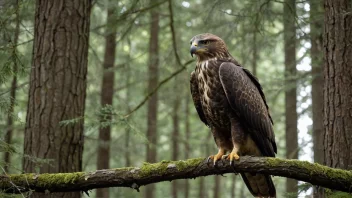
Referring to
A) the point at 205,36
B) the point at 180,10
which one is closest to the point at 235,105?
the point at 205,36

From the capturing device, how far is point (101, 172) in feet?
17.8

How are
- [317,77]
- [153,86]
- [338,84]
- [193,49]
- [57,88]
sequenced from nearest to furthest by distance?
[193,49]
[338,84]
[57,88]
[317,77]
[153,86]

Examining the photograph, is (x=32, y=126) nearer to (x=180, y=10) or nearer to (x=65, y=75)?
(x=65, y=75)

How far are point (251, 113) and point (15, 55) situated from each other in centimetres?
342

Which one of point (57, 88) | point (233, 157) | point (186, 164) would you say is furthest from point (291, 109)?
point (186, 164)

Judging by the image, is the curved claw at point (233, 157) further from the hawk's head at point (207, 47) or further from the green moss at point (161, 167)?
the hawk's head at point (207, 47)

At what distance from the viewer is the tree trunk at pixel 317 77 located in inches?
403

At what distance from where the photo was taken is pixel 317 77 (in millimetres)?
11102

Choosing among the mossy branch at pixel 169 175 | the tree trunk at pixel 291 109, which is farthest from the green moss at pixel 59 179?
the tree trunk at pixel 291 109

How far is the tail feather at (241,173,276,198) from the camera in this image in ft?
21.8

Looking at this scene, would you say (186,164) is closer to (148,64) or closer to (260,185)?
(260,185)

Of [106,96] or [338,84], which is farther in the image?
[106,96]

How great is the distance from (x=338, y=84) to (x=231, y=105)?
5.52ft

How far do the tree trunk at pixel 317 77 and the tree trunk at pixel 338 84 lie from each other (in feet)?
8.64
